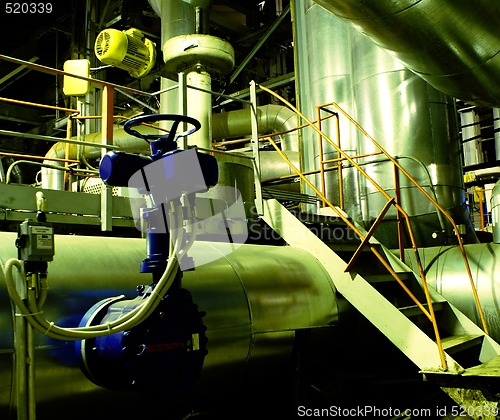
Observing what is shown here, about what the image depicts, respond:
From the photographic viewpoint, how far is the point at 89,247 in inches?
112

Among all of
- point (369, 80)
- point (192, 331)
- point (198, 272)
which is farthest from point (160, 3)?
point (192, 331)

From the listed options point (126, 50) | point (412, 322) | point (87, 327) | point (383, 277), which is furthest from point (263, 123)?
point (87, 327)

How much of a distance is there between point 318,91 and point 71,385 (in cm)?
597

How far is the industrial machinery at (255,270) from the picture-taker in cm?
239

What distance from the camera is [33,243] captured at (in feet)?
6.70

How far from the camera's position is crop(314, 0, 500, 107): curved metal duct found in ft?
9.71

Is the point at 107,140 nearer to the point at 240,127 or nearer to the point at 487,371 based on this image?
the point at 487,371

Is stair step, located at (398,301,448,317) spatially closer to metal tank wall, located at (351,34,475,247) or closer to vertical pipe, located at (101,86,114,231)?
metal tank wall, located at (351,34,475,247)

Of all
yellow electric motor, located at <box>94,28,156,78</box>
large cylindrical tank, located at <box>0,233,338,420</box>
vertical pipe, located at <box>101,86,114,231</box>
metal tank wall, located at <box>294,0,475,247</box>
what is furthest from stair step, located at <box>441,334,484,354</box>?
yellow electric motor, located at <box>94,28,156,78</box>

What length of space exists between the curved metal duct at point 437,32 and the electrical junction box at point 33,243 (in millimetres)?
2078

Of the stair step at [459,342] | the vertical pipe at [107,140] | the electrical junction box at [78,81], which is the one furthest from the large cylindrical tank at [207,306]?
the electrical junction box at [78,81]

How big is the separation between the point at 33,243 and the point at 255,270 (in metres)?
1.82

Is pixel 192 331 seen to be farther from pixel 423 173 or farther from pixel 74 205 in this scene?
pixel 423 173

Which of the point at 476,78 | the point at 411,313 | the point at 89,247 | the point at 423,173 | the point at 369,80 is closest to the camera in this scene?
the point at 89,247
